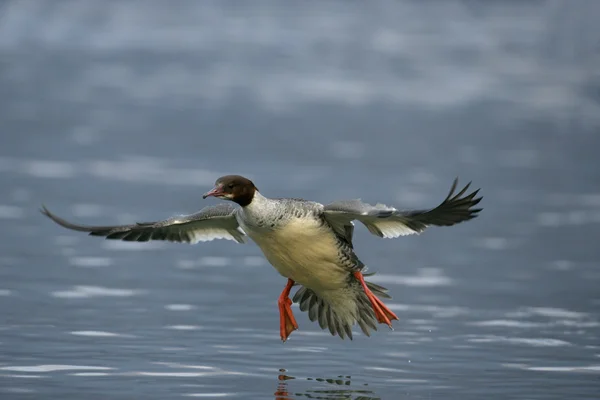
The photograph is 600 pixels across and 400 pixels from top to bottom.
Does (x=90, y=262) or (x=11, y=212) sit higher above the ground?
(x=11, y=212)

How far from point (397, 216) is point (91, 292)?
4.13m

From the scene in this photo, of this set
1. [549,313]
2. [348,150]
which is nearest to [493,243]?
[549,313]

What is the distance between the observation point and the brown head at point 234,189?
10.6 metres

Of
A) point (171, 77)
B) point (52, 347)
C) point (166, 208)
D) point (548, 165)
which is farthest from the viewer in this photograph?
point (171, 77)

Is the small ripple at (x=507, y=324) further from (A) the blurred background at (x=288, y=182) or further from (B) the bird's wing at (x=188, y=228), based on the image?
(B) the bird's wing at (x=188, y=228)

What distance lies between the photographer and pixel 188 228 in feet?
39.0

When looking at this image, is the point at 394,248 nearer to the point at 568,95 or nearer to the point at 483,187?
the point at 483,187

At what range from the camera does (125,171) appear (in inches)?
848

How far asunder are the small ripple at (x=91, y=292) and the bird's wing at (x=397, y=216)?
3.10 meters

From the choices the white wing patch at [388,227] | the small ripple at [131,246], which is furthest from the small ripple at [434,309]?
the small ripple at [131,246]

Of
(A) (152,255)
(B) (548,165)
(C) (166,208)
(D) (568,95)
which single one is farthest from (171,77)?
(A) (152,255)

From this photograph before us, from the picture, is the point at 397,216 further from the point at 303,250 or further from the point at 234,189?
the point at 234,189

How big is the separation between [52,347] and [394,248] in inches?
262

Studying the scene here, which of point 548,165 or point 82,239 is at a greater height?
point 548,165
